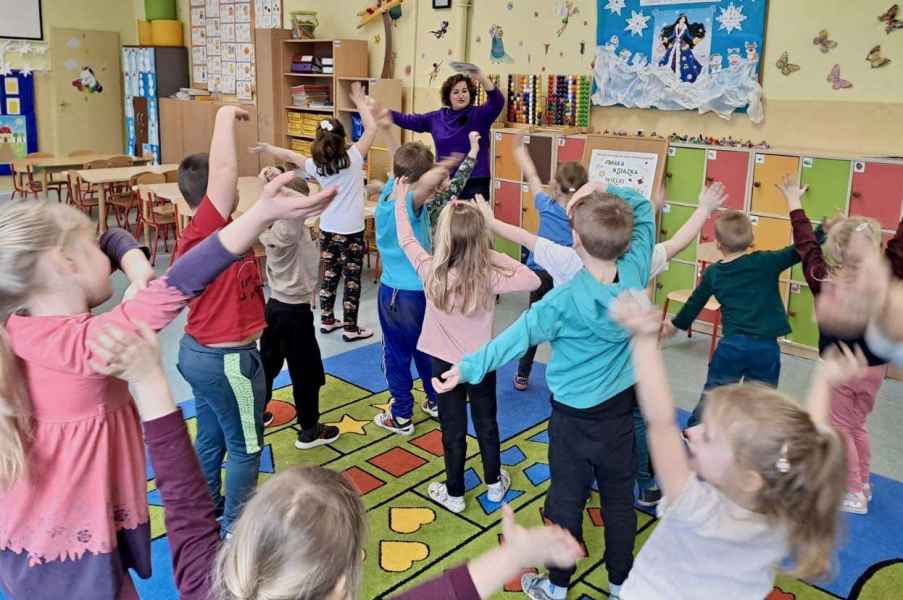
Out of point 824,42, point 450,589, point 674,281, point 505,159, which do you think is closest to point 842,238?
point 450,589

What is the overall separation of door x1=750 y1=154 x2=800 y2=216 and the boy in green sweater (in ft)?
7.58

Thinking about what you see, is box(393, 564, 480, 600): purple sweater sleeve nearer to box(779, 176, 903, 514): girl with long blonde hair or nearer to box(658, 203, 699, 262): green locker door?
box(779, 176, 903, 514): girl with long blonde hair

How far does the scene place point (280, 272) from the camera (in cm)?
335

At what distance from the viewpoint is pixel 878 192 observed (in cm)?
465

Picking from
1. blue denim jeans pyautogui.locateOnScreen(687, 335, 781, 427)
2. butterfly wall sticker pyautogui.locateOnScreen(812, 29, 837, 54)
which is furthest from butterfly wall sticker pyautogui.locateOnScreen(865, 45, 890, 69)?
blue denim jeans pyautogui.locateOnScreen(687, 335, 781, 427)

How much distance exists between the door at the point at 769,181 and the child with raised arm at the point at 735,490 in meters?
3.94

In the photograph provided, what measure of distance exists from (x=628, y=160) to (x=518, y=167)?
1.05 meters

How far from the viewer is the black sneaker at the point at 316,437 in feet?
11.8

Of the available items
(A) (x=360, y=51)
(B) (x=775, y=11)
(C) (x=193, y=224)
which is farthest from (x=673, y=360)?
(A) (x=360, y=51)

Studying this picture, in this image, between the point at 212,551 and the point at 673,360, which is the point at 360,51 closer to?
the point at 673,360

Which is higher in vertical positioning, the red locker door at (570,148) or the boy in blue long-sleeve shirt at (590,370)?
the red locker door at (570,148)

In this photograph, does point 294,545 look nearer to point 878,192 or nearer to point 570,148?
point 878,192

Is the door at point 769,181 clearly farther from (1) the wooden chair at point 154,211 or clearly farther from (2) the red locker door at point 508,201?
(1) the wooden chair at point 154,211

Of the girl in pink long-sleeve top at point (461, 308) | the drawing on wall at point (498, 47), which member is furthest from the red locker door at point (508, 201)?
the girl in pink long-sleeve top at point (461, 308)
